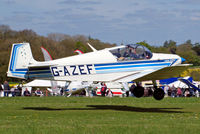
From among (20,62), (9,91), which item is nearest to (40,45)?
(9,91)

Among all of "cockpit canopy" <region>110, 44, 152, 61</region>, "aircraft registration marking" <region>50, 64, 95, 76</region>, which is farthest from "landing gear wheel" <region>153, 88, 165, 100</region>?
"aircraft registration marking" <region>50, 64, 95, 76</region>

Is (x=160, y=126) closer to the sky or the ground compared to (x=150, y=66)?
closer to the ground

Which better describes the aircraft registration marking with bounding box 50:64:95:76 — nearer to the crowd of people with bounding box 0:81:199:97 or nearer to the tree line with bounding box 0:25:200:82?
the crowd of people with bounding box 0:81:199:97

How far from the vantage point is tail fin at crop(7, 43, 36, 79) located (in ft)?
57.0

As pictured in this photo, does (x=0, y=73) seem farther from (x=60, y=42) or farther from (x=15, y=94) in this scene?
(x=15, y=94)

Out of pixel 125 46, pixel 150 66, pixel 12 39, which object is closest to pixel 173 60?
pixel 150 66

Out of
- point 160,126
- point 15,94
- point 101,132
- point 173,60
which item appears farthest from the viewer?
point 15,94

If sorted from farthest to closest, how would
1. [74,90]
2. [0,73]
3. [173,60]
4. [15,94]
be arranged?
[0,73] < [15,94] < [173,60] < [74,90]

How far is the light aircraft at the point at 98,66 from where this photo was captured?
17172 millimetres

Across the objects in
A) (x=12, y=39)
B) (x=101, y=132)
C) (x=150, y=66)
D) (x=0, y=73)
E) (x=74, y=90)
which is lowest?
(x=101, y=132)

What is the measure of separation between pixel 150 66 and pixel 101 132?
28.3ft

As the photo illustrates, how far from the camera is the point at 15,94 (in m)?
36.4

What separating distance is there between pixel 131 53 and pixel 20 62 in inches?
202

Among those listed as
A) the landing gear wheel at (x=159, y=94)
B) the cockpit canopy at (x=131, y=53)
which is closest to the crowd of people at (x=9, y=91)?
the landing gear wheel at (x=159, y=94)
